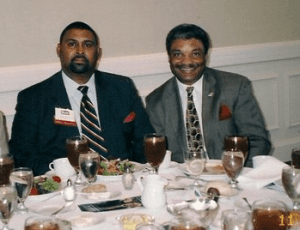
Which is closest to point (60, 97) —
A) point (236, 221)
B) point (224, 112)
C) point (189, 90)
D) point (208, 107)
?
point (189, 90)

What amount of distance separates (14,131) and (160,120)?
2.89 feet

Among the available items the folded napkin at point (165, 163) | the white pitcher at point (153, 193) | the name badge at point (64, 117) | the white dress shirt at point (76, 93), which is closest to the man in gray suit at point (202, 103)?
the white dress shirt at point (76, 93)

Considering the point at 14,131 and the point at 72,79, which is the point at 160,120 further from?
the point at 14,131

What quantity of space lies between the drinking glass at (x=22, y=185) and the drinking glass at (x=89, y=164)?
0.86 feet

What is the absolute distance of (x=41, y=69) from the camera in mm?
3527

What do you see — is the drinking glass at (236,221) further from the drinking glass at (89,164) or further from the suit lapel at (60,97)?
the suit lapel at (60,97)

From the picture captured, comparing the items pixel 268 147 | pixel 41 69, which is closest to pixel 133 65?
pixel 41 69

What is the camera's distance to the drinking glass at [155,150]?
2092 millimetres

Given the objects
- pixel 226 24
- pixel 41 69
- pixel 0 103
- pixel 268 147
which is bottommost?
pixel 268 147

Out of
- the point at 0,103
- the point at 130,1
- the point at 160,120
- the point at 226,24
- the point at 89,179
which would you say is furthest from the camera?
the point at 226,24

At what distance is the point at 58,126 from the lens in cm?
290

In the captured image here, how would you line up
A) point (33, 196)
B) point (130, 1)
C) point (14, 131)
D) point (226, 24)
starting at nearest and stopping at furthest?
point (33, 196), point (14, 131), point (130, 1), point (226, 24)

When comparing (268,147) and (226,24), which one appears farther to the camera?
(226,24)

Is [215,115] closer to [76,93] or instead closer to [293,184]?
[76,93]
